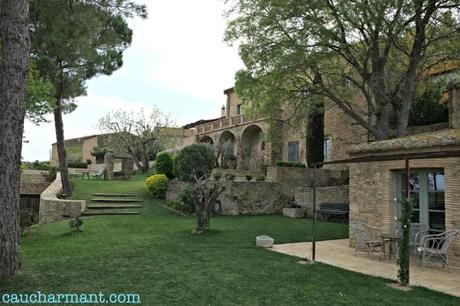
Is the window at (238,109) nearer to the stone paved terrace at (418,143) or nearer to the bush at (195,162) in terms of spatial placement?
the bush at (195,162)

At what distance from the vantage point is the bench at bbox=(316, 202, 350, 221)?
663 inches

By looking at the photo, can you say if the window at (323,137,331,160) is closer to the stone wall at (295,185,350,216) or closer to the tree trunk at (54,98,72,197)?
the stone wall at (295,185,350,216)

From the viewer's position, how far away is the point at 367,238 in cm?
939

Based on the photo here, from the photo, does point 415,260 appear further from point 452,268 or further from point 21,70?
point 21,70

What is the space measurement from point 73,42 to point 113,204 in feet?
26.4

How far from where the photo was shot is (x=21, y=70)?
22.4 ft

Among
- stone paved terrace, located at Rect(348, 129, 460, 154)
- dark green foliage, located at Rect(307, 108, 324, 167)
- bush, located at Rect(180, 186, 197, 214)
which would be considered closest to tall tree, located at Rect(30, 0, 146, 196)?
bush, located at Rect(180, 186, 197, 214)

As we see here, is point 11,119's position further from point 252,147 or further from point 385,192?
point 252,147

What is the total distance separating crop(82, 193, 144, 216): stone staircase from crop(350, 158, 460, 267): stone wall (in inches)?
399

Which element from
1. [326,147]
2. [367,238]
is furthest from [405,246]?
[326,147]

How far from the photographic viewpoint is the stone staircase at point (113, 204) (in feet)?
54.1

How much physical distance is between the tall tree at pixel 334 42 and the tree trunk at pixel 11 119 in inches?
326

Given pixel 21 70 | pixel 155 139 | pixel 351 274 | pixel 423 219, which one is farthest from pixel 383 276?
pixel 155 139

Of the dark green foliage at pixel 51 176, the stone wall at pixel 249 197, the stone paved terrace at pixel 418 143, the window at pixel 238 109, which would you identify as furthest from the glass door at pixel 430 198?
the window at pixel 238 109
